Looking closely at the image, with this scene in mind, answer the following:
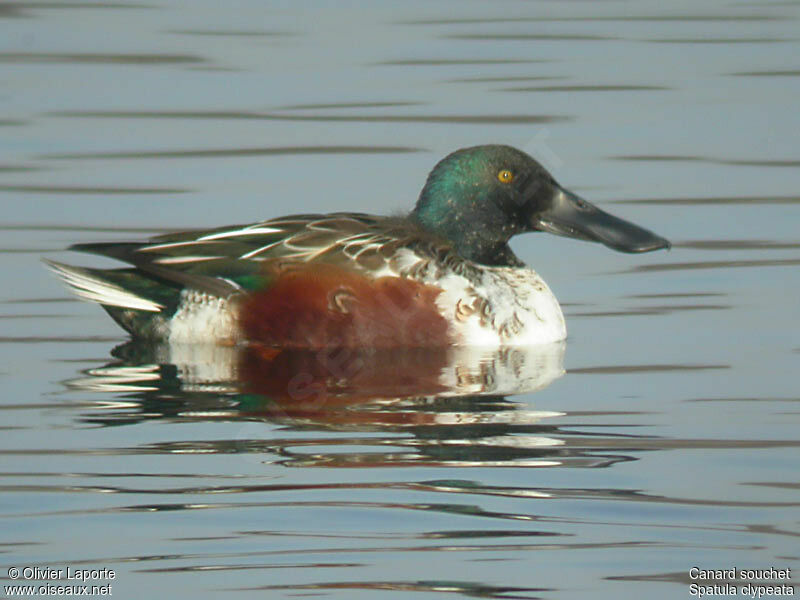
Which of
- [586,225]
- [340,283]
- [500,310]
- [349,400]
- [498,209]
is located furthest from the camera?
[586,225]

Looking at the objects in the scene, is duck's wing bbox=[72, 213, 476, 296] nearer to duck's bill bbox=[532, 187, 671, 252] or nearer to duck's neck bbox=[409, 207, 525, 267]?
duck's neck bbox=[409, 207, 525, 267]

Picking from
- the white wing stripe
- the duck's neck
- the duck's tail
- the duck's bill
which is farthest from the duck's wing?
the duck's bill

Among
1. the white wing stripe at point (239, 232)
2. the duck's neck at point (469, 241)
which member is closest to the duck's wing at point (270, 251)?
the white wing stripe at point (239, 232)

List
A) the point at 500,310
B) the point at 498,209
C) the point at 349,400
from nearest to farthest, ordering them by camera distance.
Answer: the point at 349,400 < the point at 500,310 < the point at 498,209

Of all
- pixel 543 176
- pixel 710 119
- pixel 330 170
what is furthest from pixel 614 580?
pixel 710 119

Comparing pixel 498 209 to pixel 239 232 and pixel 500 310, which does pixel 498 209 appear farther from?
pixel 239 232

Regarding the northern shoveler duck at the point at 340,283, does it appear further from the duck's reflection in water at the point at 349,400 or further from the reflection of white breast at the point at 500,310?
the duck's reflection in water at the point at 349,400

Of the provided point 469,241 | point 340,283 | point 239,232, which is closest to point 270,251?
point 239,232
